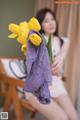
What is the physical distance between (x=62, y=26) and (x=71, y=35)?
15 cm

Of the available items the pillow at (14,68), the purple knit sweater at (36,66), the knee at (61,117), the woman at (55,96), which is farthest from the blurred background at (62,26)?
the purple knit sweater at (36,66)

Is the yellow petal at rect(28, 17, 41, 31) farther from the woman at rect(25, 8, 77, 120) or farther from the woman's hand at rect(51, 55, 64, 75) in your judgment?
the woman at rect(25, 8, 77, 120)

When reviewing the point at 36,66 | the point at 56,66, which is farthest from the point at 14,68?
the point at 36,66

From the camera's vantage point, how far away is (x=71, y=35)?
296 cm

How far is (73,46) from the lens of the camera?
298 cm

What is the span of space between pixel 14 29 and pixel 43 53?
17 centimetres

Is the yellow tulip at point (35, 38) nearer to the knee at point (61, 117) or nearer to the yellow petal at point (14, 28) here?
the yellow petal at point (14, 28)

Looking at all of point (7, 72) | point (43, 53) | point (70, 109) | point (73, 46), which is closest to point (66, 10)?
point (73, 46)

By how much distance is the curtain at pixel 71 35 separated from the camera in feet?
9.52

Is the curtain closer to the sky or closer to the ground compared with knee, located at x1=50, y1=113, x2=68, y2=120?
closer to the sky

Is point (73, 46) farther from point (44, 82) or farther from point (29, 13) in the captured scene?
point (44, 82)

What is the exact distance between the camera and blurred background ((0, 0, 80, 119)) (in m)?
2.91

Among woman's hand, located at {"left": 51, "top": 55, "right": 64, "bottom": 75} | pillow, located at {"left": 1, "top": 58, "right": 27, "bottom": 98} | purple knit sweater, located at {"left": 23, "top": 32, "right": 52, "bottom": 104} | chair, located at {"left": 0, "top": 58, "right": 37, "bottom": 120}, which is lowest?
chair, located at {"left": 0, "top": 58, "right": 37, "bottom": 120}

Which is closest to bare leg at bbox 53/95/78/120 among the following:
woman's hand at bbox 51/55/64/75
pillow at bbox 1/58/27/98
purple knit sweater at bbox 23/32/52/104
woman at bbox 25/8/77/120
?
woman at bbox 25/8/77/120
